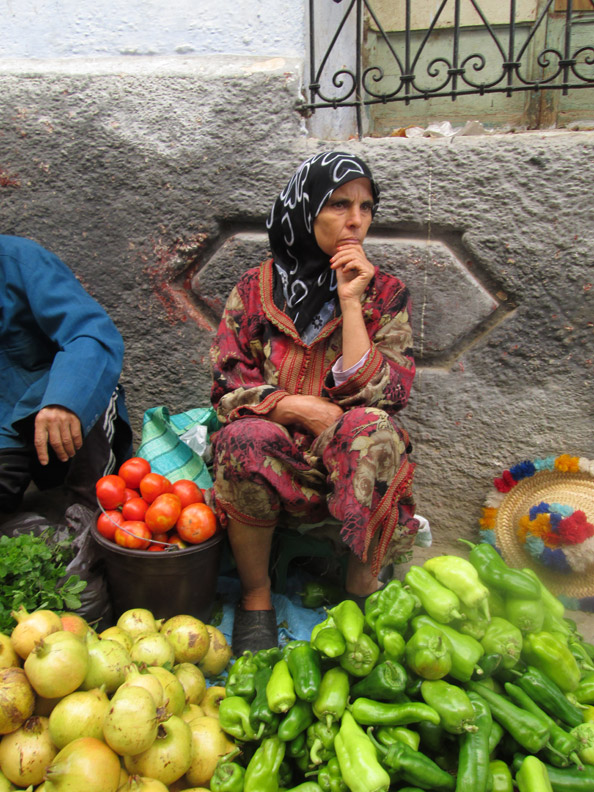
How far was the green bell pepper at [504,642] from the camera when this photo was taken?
5.31 ft

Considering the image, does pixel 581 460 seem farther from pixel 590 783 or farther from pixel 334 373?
pixel 590 783

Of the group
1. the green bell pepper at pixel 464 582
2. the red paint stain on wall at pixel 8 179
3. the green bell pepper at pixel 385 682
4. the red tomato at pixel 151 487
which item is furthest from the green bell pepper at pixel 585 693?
the red paint stain on wall at pixel 8 179

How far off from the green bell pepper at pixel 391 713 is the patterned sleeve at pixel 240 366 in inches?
41.1

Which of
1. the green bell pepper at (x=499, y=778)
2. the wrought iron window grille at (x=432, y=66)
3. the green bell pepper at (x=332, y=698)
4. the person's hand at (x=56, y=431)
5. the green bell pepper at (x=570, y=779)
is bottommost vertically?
the green bell pepper at (x=570, y=779)

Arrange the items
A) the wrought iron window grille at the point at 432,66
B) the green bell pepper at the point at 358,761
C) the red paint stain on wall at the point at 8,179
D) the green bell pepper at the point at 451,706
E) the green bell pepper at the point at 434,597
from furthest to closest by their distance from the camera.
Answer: the red paint stain on wall at the point at 8,179, the wrought iron window grille at the point at 432,66, the green bell pepper at the point at 434,597, the green bell pepper at the point at 451,706, the green bell pepper at the point at 358,761

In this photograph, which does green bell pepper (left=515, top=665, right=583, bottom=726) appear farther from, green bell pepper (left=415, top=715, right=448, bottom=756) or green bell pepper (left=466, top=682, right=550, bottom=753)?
green bell pepper (left=415, top=715, right=448, bottom=756)

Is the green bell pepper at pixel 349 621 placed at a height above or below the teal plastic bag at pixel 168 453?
below

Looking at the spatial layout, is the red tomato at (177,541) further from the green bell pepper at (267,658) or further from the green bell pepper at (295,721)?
the green bell pepper at (295,721)

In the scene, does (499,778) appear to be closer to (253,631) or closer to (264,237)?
(253,631)

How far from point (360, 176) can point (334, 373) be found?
72 cm

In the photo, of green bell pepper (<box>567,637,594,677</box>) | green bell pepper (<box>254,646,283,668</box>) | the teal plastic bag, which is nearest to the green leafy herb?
the teal plastic bag

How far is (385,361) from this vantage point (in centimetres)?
225

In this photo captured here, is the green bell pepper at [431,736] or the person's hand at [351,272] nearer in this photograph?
the green bell pepper at [431,736]

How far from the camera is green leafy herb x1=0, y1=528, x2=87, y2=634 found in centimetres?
199
